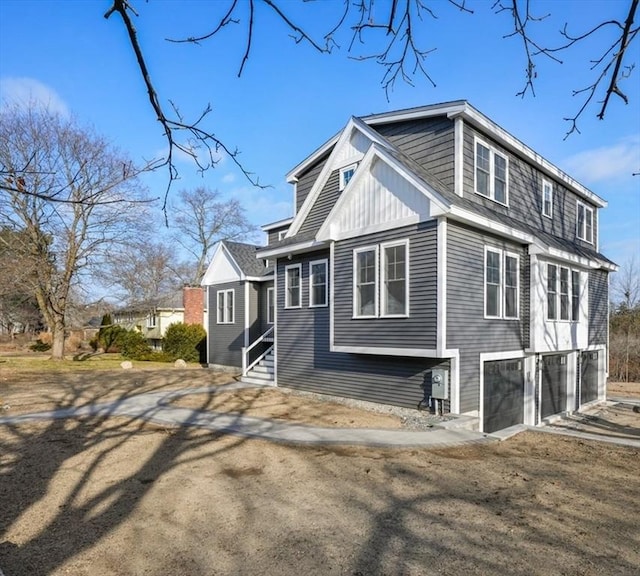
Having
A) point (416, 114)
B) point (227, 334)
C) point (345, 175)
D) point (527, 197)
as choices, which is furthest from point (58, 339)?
point (527, 197)

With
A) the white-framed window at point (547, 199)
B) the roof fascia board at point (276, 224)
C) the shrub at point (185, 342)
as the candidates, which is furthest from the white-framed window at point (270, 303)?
the white-framed window at point (547, 199)

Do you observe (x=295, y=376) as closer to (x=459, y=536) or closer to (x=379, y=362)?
(x=379, y=362)

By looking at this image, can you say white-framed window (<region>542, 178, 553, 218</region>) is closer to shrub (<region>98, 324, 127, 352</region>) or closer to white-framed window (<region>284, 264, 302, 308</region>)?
white-framed window (<region>284, 264, 302, 308</region>)

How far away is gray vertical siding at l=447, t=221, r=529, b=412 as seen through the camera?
9977 mm

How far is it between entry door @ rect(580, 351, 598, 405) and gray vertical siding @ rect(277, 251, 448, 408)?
9.09 m

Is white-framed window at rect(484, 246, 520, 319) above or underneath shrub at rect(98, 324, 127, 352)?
above

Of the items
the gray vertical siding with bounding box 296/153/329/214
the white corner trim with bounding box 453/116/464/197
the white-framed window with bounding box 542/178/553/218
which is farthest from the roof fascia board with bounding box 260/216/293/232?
the white-framed window with bounding box 542/178/553/218

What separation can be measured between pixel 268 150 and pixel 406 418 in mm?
7522

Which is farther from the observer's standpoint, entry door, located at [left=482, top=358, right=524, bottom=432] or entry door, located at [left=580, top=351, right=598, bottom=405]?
entry door, located at [left=580, top=351, right=598, bottom=405]

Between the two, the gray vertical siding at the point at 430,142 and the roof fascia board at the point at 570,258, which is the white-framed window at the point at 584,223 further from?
the gray vertical siding at the point at 430,142

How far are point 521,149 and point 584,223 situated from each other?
6.88m

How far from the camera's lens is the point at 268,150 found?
4.71 meters

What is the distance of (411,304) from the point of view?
33.5ft

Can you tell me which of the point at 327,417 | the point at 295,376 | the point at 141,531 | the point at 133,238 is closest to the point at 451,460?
the point at 327,417
